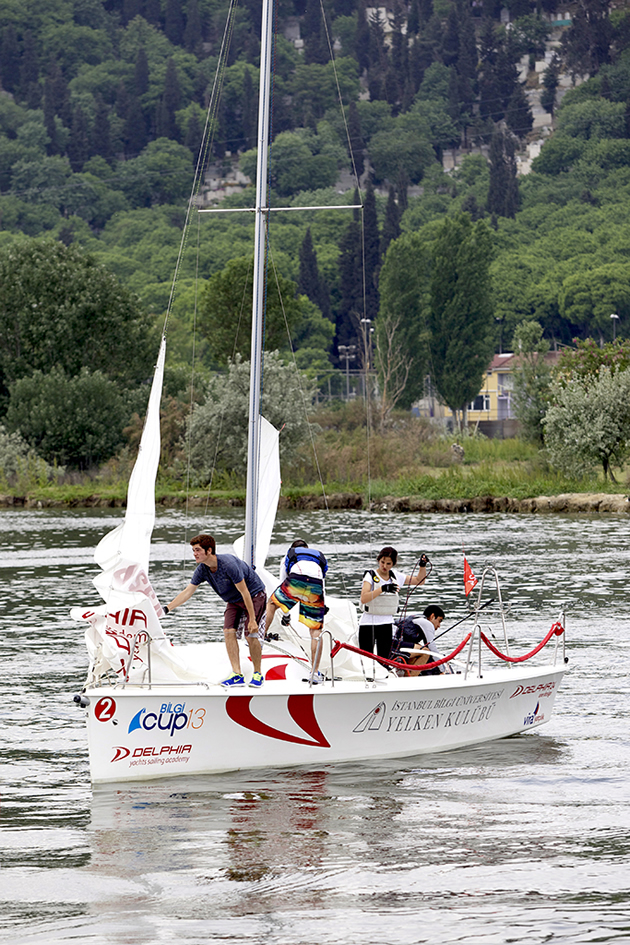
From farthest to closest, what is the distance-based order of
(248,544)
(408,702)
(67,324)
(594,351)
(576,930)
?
1. (67,324)
2. (594,351)
3. (248,544)
4. (408,702)
5. (576,930)

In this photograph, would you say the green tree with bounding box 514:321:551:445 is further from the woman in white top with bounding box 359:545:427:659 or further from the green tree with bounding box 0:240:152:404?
the woman in white top with bounding box 359:545:427:659

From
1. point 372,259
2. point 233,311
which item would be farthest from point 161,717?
point 372,259

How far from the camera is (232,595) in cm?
1477

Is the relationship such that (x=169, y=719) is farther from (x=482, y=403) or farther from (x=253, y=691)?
(x=482, y=403)

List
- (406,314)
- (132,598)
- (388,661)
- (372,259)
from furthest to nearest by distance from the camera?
1. (372,259)
2. (406,314)
3. (388,661)
4. (132,598)

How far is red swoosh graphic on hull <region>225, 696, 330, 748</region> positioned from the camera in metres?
13.9

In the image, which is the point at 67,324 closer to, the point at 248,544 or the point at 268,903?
the point at 248,544

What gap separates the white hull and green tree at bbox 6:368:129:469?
62.3 metres

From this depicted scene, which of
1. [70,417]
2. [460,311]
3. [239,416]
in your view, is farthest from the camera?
[460,311]

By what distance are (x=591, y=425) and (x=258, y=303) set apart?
4508 cm

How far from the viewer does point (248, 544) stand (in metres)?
15.9

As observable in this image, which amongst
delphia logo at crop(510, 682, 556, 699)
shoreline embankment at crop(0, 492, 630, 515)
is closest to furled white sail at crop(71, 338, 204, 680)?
delphia logo at crop(510, 682, 556, 699)

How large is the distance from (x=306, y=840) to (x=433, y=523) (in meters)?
41.0

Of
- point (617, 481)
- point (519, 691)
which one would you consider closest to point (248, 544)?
→ point (519, 691)
